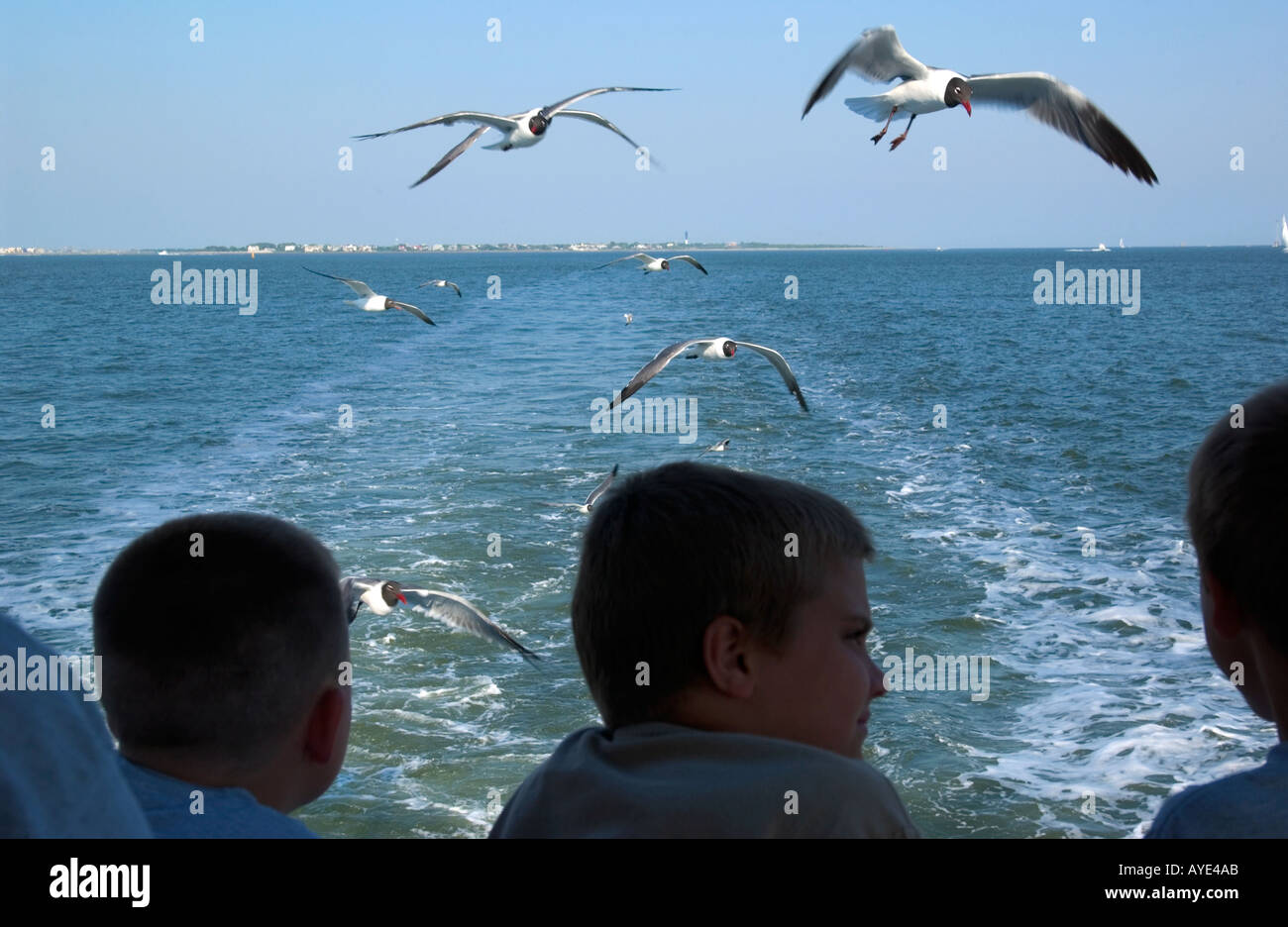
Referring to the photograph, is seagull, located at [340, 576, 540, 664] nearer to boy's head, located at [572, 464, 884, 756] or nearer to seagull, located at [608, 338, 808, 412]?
seagull, located at [608, 338, 808, 412]

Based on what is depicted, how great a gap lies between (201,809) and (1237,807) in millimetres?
1048

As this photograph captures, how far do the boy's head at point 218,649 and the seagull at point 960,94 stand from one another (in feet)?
17.7

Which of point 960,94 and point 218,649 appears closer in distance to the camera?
point 218,649

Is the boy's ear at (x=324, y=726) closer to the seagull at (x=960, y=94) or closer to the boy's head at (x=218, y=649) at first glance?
the boy's head at (x=218, y=649)

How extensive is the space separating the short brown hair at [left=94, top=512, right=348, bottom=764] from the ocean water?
362 cm

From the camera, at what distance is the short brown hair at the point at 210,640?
120 cm

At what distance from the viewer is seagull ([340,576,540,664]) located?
21.3ft

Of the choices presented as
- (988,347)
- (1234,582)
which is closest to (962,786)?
(1234,582)

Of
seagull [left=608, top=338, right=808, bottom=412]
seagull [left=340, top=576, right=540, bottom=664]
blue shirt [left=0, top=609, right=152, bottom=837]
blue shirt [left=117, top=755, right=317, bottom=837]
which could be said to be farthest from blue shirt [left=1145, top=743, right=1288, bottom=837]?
seagull [left=608, top=338, right=808, bottom=412]

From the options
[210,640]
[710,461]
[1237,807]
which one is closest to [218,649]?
[210,640]

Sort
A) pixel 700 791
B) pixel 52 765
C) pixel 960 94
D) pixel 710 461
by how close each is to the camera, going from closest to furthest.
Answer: pixel 52 765, pixel 700 791, pixel 960 94, pixel 710 461

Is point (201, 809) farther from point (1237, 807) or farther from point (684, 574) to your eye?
point (1237, 807)

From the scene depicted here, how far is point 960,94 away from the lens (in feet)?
22.1
